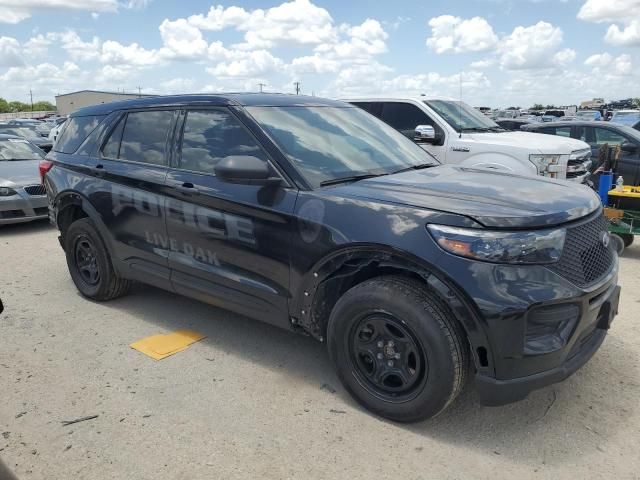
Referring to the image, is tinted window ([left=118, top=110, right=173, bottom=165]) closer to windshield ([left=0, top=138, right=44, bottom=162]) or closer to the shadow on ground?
the shadow on ground

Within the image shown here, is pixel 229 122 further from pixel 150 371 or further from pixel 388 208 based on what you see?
pixel 150 371

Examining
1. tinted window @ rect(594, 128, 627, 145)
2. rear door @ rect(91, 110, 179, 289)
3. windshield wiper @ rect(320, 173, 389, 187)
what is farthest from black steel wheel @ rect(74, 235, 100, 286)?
tinted window @ rect(594, 128, 627, 145)

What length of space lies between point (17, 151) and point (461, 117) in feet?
25.5

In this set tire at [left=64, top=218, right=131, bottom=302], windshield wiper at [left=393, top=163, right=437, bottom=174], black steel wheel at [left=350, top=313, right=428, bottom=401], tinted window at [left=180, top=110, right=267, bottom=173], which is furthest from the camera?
tire at [left=64, top=218, right=131, bottom=302]

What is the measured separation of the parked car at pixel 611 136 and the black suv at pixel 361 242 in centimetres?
612

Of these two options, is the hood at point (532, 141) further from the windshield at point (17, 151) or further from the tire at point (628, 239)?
the windshield at point (17, 151)

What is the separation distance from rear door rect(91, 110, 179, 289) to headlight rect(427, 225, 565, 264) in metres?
2.28

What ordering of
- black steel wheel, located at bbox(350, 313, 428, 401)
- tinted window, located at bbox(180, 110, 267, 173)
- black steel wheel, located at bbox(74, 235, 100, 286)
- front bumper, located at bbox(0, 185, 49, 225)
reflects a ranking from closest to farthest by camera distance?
black steel wheel, located at bbox(350, 313, 428, 401), tinted window, located at bbox(180, 110, 267, 173), black steel wheel, located at bbox(74, 235, 100, 286), front bumper, located at bbox(0, 185, 49, 225)

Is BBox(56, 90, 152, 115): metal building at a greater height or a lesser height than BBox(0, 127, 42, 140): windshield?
greater

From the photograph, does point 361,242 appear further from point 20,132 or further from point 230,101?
point 20,132

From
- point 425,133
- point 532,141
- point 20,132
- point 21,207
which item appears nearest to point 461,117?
point 532,141

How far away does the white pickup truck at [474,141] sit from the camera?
292 inches

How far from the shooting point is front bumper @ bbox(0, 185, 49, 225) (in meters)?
8.15

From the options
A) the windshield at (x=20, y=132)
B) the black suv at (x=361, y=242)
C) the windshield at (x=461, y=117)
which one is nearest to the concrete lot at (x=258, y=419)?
the black suv at (x=361, y=242)
